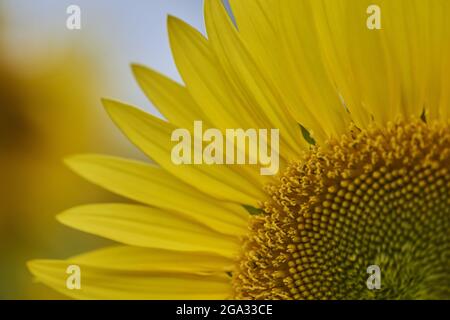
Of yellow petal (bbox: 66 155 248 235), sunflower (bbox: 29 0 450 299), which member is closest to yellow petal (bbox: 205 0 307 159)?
sunflower (bbox: 29 0 450 299)

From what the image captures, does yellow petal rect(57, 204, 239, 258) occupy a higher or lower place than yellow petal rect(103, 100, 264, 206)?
lower

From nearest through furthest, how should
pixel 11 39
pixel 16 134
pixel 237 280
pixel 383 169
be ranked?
1. pixel 383 169
2. pixel 237 280
3. pixel 11 39
4. pixel 16 134

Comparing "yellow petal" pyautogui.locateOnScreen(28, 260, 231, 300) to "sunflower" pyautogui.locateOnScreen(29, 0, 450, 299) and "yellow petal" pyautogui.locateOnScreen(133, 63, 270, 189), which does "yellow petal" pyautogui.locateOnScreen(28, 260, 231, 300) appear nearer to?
"sunflower" pyautogui.locateOnScreen(29, 0, 450, 299)

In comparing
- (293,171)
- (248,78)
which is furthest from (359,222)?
(248,78)

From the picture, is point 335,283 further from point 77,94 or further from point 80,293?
point 77,94

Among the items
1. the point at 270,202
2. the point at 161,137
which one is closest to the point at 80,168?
the point at 161,137

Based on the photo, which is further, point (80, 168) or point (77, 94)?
point (77, 94)
